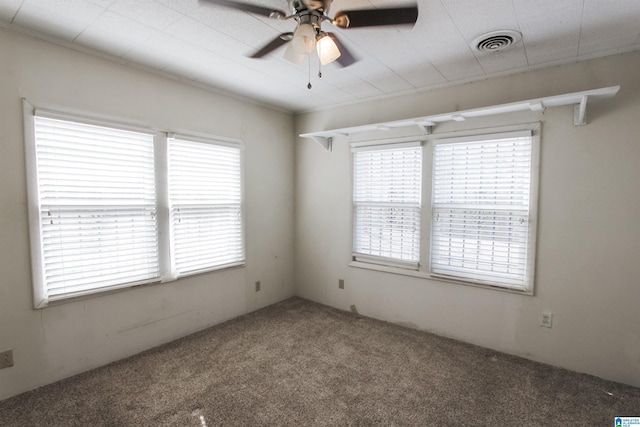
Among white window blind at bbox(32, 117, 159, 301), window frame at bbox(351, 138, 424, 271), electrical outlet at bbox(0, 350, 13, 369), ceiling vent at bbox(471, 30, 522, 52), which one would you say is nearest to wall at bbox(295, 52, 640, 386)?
window frame at bbox(351, 138, 424, 271)

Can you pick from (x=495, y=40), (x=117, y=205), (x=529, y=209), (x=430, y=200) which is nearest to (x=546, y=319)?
(x=529, y=209)

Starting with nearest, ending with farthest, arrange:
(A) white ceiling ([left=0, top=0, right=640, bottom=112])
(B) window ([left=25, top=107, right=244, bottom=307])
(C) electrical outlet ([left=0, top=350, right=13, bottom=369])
→ (A) white ceiling ([left=0, top=0, right=640, bottom=112]) < (C) electrical outlet ([left=0, top=350, right=13, bottom=369]) < (B) window ([left=25, top=107, right=244, bottom=307])

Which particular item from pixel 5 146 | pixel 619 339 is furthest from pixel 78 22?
pixel 619 339

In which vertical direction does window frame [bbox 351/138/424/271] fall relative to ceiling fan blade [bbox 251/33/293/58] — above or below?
below

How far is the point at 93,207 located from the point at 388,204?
104 inches

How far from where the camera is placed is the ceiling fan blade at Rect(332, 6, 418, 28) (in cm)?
146

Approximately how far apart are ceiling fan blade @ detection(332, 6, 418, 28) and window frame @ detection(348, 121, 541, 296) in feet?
5.28

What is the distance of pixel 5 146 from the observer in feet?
6.78

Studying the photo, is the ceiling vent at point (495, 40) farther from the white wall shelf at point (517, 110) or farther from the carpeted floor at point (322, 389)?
the carpeted floor at point (322, 389)

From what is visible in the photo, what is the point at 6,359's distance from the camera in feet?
6.88

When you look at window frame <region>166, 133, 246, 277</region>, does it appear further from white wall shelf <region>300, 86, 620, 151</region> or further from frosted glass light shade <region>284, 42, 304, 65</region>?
frosted glass light shade <region>284, 42, 304, 65</region>

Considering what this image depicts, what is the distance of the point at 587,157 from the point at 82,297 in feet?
13.0

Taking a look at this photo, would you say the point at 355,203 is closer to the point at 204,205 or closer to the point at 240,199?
the point at 240,199

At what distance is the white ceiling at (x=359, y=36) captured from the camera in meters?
1.79
